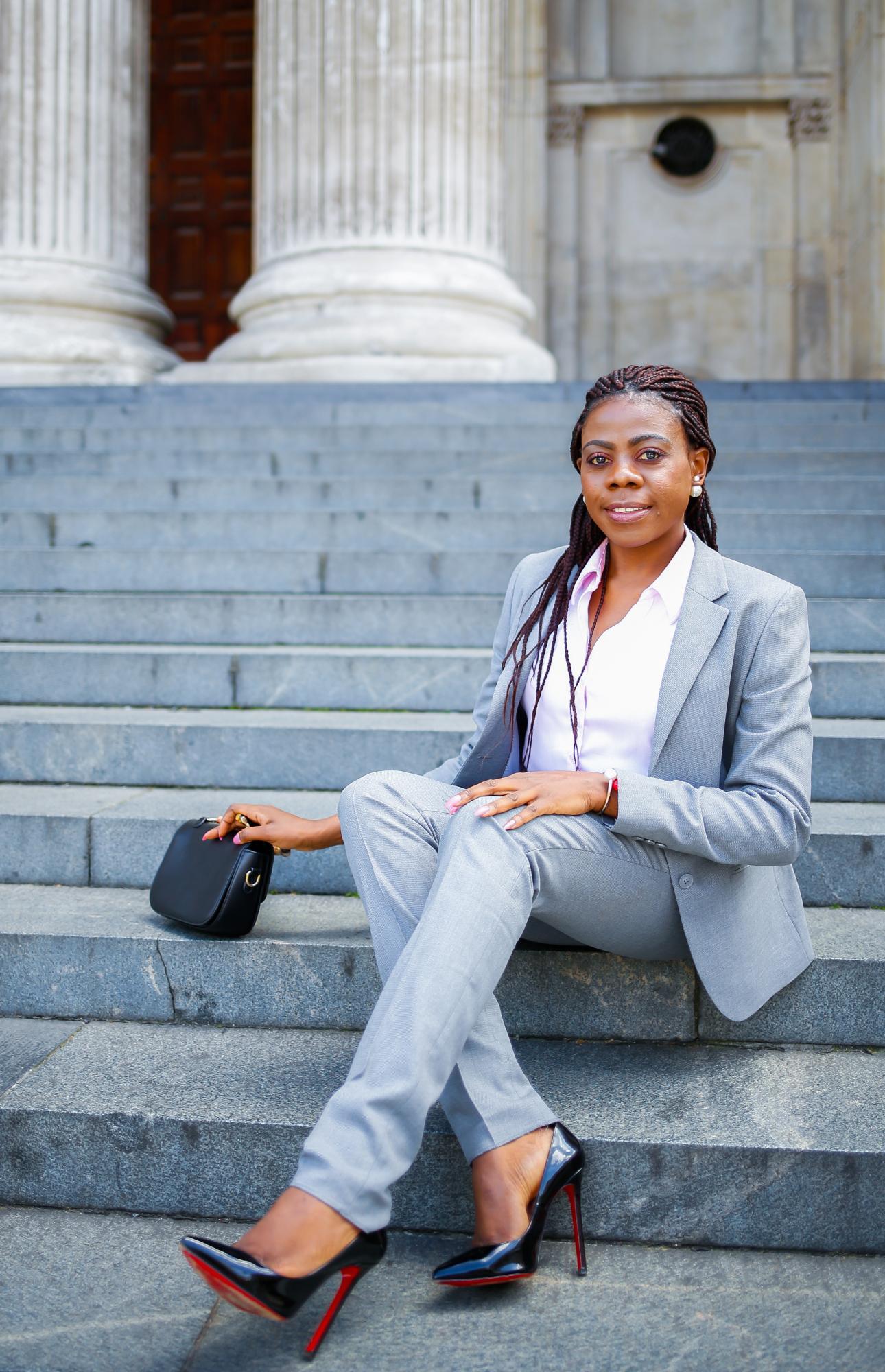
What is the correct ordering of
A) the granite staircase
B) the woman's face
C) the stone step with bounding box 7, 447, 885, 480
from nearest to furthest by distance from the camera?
the granite staircase < the woman's face < the stone step with bounding box 7, 447, 885, 480

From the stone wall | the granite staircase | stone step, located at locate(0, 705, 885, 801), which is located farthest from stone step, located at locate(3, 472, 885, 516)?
the stone wall

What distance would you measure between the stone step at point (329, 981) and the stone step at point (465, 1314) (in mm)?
484

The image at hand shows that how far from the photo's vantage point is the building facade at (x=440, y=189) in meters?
8.23

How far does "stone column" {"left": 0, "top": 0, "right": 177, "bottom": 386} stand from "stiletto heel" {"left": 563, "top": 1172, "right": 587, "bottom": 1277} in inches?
290

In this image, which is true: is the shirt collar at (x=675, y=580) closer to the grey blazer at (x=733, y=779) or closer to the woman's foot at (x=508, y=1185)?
the grey blazer at (x=733, y=779)

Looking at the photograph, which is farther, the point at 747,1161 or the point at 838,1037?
the point at 838,1037

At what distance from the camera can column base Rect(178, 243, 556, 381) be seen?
7973mm

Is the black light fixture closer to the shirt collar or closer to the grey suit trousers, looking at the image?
the shirt collar

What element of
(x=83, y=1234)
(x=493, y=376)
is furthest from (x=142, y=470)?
(x=83, y=1234)

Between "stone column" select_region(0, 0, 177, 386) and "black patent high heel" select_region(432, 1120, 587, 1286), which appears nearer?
"black patent high heel" select_region(432, 1120, 587, 1286)

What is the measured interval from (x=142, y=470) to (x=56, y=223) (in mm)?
3783

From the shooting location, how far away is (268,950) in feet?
8.98

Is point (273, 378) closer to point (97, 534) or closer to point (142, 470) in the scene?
point (142, 470)

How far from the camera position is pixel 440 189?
8336mm
